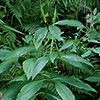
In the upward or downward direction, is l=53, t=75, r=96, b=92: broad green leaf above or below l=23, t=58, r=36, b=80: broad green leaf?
below

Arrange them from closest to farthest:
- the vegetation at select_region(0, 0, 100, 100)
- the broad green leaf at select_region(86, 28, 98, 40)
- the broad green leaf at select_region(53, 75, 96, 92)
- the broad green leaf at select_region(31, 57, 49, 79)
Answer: the broad green leaf at select_region(31, 57, 49, 79) < the broad green leaf at select_region(53, 75, 96, 92) < the vegetation at select_region(0, 0, 100, 100) < the broad green leaf at select_region(86, 28, 98, 40)

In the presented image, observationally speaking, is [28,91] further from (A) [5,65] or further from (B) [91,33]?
(B) [91,33]

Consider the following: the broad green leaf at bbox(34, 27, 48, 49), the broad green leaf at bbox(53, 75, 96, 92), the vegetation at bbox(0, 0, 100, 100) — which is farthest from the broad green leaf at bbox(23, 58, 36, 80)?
the broad green leaf at bbox(53, 75, 96, 92)

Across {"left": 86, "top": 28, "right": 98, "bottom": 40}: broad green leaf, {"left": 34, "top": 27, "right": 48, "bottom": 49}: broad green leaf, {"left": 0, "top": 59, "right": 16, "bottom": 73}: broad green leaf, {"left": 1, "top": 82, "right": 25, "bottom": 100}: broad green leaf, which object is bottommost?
{"left": 1, "top": 82, "right": 25, "bottom": 100}: broad green leaf

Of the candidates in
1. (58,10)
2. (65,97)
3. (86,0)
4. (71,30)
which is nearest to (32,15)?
(58,10)

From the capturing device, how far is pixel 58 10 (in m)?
2.21

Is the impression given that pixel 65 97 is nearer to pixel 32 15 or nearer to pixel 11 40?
pixel 11 40


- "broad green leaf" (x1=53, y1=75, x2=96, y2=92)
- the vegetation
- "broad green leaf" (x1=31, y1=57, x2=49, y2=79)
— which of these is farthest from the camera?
the vegetation

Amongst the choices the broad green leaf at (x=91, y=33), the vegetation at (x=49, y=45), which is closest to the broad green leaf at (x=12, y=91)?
the vegetation at (x=49, y=45)

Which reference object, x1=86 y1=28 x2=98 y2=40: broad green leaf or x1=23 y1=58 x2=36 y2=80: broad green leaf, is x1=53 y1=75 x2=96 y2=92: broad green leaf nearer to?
x1=23 y1=58 x2=36 y2=80: broad green leaf

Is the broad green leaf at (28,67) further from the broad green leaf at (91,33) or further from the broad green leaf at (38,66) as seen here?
the broad green leaf at (91,33)

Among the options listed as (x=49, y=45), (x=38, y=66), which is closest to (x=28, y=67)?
(x=38, y=66)

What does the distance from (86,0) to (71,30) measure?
513mm

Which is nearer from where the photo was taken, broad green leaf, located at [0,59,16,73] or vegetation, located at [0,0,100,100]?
broad green leaf, located at [0,59,16,73]
